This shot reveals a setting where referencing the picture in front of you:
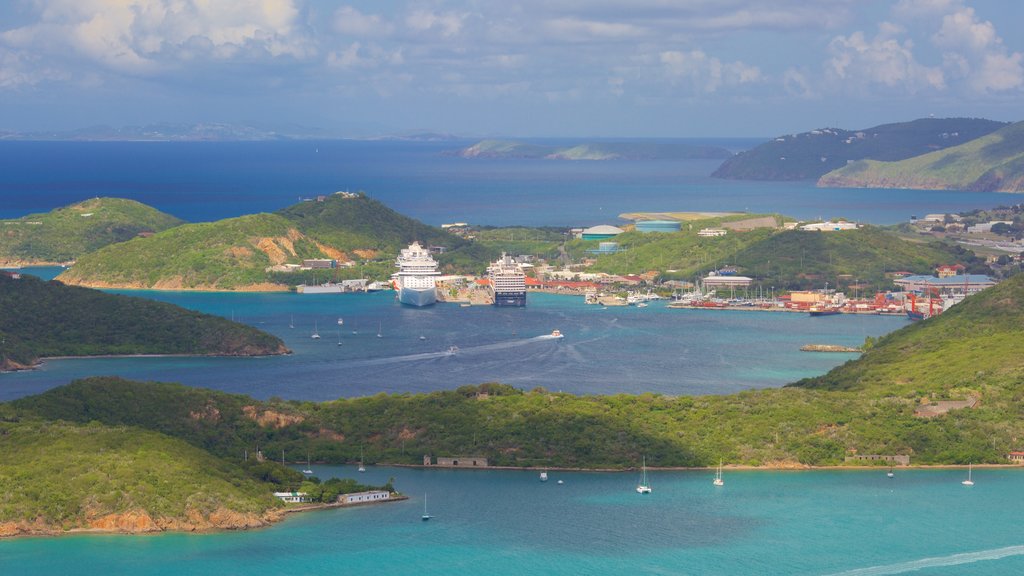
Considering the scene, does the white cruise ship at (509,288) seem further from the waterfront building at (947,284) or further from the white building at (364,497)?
the white building at (364,497)

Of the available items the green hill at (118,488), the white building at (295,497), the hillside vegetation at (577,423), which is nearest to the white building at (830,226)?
the hillside vegetation at (577,423)

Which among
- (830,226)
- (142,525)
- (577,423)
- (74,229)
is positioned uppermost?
(830,226)

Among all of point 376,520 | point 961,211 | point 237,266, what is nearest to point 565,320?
point 237,266

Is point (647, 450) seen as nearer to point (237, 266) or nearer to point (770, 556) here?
point (770, 556)

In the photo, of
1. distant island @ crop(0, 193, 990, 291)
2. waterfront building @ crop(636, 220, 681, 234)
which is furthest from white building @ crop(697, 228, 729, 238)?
waterfront building @ crop(636, 220, 681, 234)

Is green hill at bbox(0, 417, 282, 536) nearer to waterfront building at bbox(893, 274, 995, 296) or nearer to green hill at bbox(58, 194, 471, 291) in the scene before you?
green hill at bbox(58, 194, 471, 291)

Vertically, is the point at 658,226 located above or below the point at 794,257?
above

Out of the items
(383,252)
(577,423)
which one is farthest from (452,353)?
(383,252)

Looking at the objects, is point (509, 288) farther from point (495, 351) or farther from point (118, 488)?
point (118, 488)
